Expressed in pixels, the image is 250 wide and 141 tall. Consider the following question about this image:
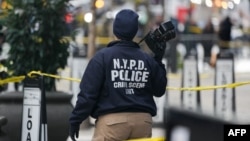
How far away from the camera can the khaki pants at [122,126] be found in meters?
6.44

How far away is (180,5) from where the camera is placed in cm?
4525

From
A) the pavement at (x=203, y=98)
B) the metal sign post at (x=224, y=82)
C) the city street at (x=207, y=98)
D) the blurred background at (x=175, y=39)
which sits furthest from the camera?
the blurred background at (x=175, y=39)

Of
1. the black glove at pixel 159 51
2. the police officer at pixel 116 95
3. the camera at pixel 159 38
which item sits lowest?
the police officer at pixel 116 95

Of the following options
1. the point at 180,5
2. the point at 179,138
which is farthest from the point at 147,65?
the point at 180,5

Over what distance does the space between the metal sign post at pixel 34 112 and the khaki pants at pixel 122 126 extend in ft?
6.60

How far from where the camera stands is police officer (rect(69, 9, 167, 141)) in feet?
21.2

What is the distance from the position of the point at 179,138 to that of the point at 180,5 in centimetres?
4183

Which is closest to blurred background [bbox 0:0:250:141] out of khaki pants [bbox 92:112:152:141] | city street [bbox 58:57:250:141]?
city street [bbox 58:57:250:141]

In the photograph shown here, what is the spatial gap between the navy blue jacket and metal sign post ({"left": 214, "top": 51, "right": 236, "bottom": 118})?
7.27m

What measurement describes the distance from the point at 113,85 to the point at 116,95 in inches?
3.4

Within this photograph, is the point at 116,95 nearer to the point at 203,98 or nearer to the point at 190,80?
the point at 190,80

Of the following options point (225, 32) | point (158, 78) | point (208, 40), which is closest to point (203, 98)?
point (225, 32)

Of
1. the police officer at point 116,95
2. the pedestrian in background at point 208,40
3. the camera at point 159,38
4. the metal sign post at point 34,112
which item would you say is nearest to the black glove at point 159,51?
the camera at point 159,38

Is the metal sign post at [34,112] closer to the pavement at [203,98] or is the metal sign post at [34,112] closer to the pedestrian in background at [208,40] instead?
the pavement at [203,98]
